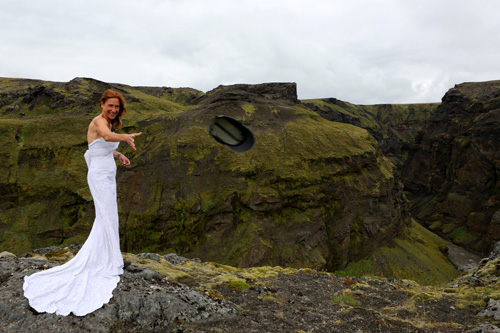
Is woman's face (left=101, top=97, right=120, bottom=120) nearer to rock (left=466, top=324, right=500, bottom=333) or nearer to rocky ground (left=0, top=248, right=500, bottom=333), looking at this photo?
rocky ground (left=0, top=248, right=500, bottom=333)

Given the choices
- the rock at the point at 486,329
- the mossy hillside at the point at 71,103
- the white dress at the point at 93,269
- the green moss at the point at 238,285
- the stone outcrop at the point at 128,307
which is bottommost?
the green moss at the point at 238,285

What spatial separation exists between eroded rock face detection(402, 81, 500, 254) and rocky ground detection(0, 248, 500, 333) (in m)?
88.3

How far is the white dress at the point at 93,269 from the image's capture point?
21.0 feet

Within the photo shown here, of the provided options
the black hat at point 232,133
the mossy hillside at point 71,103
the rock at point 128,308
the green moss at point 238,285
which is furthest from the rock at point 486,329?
the mossy hillside at point 71,103

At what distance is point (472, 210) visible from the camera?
9119 cm

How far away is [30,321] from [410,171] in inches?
5964

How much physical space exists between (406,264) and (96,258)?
5966 centimetres

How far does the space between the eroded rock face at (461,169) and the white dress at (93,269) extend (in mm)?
100021

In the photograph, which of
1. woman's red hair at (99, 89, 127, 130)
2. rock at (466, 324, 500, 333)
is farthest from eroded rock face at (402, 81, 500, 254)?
woman's red hair at (99, 89, 127, 130)

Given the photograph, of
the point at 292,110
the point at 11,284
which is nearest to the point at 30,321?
the point at 11,284

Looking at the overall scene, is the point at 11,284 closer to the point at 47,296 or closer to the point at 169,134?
the point at 47,296

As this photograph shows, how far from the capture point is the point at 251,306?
9.59m

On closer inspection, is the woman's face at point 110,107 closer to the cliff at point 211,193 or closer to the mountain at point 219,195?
the mountain at point 219,195

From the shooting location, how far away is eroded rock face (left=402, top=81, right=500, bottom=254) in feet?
280
